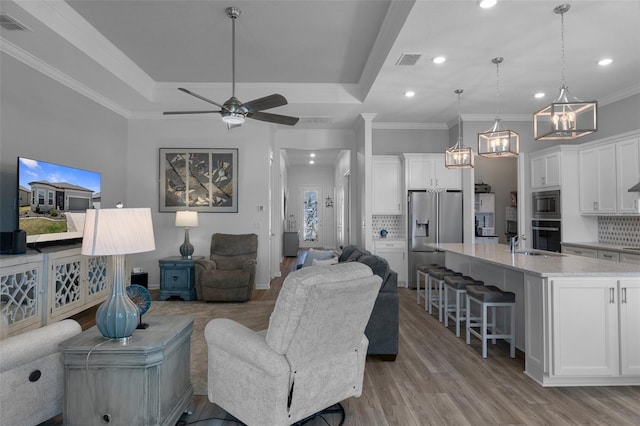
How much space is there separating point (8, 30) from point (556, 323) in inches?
207

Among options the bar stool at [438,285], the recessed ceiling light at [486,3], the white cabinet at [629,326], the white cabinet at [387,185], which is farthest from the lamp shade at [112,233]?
the white cabinet at [387,185]

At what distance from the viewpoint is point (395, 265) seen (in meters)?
6.43

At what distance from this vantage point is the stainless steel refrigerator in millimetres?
6301

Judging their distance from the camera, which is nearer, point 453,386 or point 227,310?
point 453,386

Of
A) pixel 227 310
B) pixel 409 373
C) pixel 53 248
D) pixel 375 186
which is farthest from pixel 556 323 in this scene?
pixel 53 248

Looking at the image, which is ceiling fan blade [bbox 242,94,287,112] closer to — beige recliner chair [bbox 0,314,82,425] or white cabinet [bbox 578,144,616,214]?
beige recliner chair [bbox 0,314,82,425]

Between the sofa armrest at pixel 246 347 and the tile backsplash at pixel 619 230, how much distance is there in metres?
5.38

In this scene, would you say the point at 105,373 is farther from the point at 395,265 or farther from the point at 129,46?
the point at 395,265

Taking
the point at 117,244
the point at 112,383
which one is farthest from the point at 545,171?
the point at 112,383

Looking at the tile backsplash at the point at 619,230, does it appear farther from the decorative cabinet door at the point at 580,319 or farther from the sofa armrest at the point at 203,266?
the sofa armrest at the point at 203,266

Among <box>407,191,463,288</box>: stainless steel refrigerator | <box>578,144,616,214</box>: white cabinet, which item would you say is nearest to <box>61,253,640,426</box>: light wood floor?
<box>407,191,463,288</box>: stainless steel refrigerator

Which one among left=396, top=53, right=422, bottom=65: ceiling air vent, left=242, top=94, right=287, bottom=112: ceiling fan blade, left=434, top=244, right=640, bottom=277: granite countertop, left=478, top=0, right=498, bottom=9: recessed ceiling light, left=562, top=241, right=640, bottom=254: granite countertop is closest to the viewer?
left=434, top=244, right=640, bottom=277: granite countertop

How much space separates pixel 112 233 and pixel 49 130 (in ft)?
11.0

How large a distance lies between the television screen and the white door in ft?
27.3
